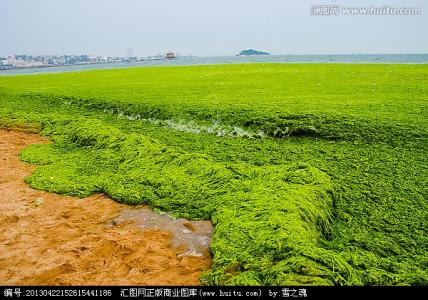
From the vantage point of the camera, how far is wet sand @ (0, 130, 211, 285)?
396 cm

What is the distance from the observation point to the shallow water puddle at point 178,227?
4531mm

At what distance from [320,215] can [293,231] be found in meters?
0.80

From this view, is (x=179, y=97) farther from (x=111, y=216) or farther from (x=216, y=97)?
(x=111, y=216)

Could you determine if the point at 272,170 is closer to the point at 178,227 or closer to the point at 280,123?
the point at 178,227

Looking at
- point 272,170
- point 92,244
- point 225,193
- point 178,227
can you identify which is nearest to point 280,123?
point 272,170

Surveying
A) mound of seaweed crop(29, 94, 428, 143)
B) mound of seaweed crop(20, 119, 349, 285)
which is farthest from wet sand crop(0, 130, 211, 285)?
mound of seaweed crop(29, 94, 428, 143)

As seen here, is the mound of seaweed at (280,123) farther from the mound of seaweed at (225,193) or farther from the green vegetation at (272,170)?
the mound of seaweed at (225,193)

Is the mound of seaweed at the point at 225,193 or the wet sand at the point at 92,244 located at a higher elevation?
the mound of seaweed at the point at 225,193

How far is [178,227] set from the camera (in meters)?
5.09

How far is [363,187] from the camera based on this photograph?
588 centimetres

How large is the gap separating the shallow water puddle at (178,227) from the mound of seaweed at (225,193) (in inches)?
6.2

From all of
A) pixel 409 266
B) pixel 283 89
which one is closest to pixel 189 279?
pixel 409 266

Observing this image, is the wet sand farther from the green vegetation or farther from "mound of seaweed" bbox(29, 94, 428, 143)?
"mound of seaweed" bbox(29, 94, 428, 143)

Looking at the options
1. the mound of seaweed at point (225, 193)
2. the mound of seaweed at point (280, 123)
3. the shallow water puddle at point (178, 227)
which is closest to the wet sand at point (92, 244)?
the shallow water puddle at point (178, 227)
